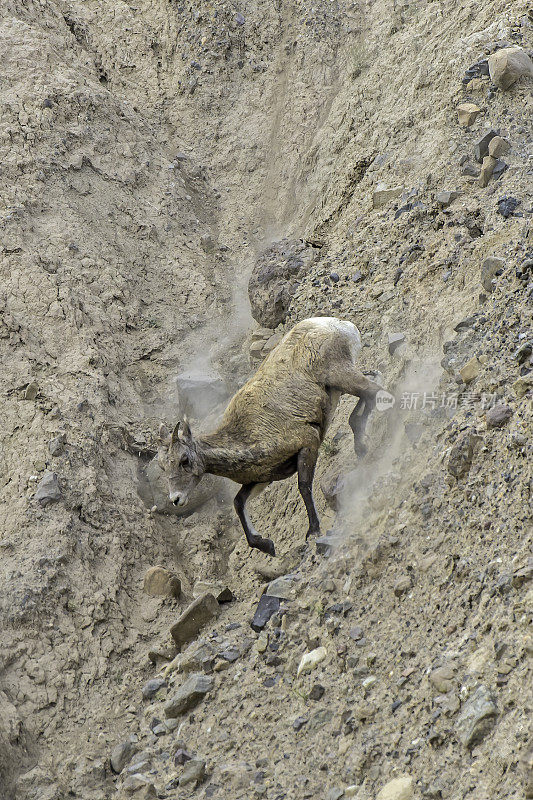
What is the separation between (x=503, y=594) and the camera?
5.98 m

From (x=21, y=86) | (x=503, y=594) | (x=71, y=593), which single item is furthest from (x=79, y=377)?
(x=503, y=594)

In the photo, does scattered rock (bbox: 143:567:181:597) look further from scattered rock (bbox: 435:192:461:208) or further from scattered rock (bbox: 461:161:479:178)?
scattered rock (bbox: 461:161:479:178)

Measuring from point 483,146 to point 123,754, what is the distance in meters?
8.19

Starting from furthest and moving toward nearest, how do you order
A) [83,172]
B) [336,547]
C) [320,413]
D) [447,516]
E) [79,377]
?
[83,172]
[79,377]
[320,413]
[336,547]
[447,516]

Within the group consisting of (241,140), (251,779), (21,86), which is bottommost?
(251,779)

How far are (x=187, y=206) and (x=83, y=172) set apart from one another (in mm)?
1901

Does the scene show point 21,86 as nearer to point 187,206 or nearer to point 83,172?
point 83,172

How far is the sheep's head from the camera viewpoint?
9172 mm

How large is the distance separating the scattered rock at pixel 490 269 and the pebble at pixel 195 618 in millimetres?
4263

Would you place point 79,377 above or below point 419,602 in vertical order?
above

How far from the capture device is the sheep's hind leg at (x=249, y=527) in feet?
31.2

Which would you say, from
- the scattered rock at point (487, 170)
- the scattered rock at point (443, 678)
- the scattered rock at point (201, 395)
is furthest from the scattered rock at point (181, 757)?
the scattered rock at point (487, 170)

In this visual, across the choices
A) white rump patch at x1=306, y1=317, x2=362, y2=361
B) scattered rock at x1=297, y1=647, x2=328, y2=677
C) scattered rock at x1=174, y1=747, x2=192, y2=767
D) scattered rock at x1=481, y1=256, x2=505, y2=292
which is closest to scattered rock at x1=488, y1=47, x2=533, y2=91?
scattered rock at x1=481, y1=256, x2=505, y2=292

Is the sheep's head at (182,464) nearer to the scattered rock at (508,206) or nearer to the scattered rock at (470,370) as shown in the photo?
the scattered rock at (470,370)
